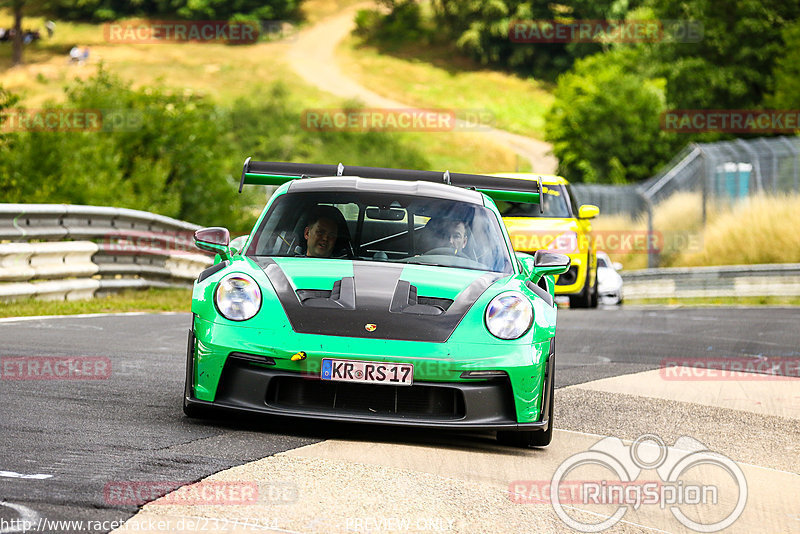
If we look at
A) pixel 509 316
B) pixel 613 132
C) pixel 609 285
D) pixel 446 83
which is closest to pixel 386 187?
pixel 509 316

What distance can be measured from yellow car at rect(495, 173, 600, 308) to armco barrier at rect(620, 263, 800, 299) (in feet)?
26.6

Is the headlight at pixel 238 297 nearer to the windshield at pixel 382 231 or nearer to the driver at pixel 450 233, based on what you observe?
the windshield at pixel 382 231

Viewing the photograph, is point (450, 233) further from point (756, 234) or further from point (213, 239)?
point (756, 234)

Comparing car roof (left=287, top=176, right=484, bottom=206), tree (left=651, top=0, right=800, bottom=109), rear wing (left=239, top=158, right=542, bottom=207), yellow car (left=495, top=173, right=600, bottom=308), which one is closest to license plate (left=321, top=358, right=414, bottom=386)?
car roof (left=287, top=176, right=484, bottom=206)

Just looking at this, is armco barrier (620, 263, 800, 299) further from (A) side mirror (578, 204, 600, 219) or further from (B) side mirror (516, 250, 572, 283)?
(B) side mirror (516, 250, 572, 283)

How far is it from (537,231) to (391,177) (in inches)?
316

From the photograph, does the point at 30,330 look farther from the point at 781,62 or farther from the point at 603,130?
the point at 603,130

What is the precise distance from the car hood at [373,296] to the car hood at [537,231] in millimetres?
9210

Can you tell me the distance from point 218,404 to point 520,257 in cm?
244

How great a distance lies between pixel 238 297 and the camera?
6.57 meters

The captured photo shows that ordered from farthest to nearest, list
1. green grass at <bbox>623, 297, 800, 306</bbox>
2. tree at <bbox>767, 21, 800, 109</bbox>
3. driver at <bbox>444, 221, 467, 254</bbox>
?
tree at <bbox>767, 21, 800, 109</bbox> < green grass at <bbox>623, 297, 800, 306</bbox> < driver at <bbox>444, 221, 467, 254</bbox>

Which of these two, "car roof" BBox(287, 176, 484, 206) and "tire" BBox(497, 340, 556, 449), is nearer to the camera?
"tire" BBox(497, 340, 556, 449)

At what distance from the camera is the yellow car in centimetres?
1633

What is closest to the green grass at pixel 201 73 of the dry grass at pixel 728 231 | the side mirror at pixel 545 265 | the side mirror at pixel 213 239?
the dry grass at pixel 728 231
